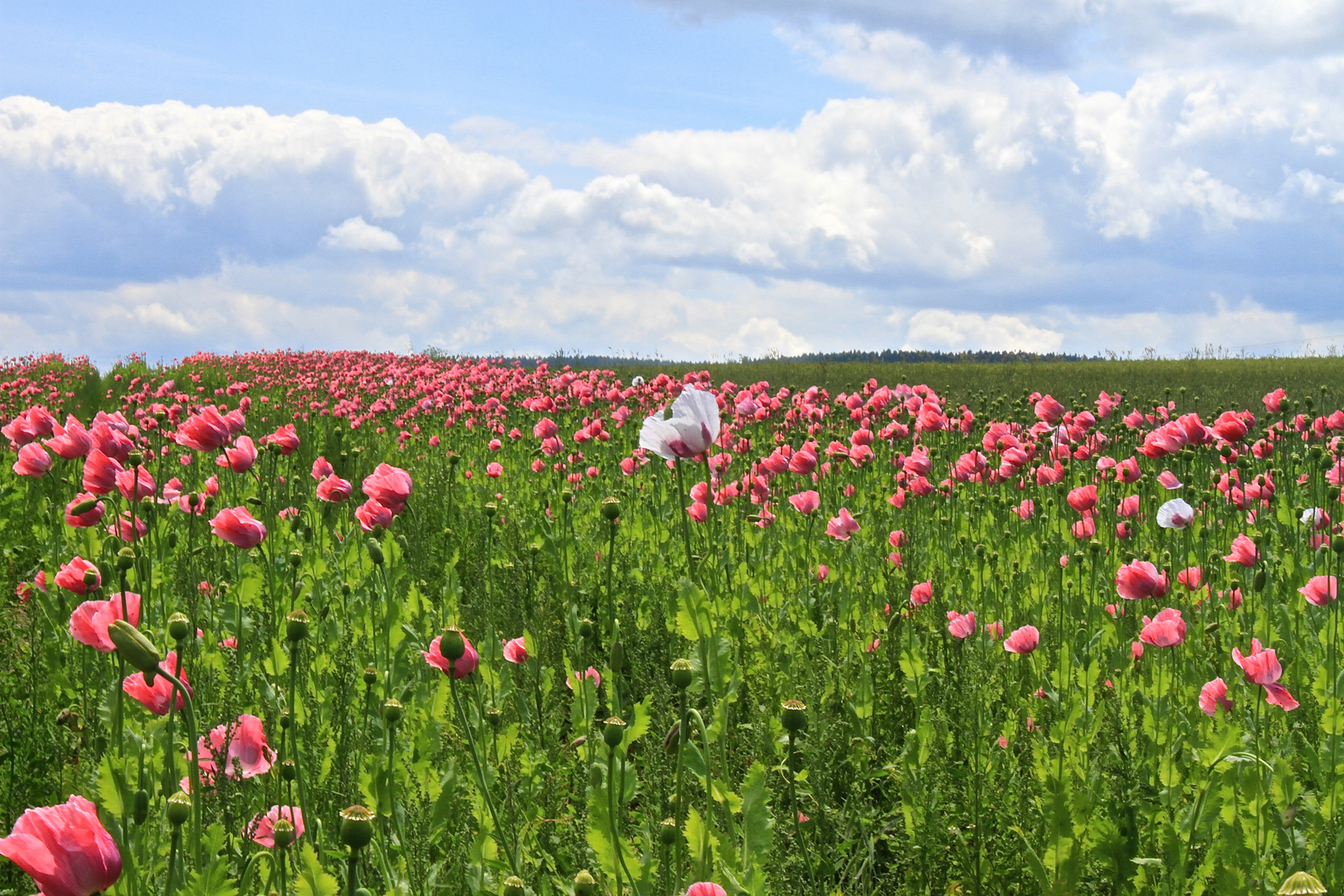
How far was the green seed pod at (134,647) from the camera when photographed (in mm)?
1332

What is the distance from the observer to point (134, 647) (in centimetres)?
133

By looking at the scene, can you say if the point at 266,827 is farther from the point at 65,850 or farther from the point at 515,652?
the point at 65,850

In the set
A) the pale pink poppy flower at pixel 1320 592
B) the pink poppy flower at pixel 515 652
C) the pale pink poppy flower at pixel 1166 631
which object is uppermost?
the pale pink poppy flower at pixel 1320 592

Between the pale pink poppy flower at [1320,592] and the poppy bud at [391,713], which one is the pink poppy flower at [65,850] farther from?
the pale pink poppy flower at [1320,592]

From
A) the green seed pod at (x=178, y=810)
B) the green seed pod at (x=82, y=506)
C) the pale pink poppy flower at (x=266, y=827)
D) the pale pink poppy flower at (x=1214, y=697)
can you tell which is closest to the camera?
the green seed pod at (x=178, y=810)

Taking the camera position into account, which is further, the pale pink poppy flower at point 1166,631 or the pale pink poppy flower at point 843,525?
the pale pink poppy flower at point 843,525

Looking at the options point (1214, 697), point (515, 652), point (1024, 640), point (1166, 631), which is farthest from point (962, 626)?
point (515, 652)

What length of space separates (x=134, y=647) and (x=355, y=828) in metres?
0.43

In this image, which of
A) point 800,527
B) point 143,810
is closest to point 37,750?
point 143,810

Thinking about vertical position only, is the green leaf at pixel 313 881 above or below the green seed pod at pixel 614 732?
below

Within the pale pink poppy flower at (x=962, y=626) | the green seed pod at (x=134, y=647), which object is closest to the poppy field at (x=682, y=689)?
the green seed pod at (x=134, y=647)

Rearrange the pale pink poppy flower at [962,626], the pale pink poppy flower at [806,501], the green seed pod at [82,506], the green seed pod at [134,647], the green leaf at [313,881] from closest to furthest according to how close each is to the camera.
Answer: the green seed pod at [134,647]
the green leaf at [313,881]
the green seed pod at [82,506]
the pale pink poppy flower at [962,626]
the pale pink poppy flower at [806,501]

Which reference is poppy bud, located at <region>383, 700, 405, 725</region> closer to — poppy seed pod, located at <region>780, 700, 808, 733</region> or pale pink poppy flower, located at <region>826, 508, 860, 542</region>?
poppy seed pod, located at <region>780, 700, 808, 733</region>

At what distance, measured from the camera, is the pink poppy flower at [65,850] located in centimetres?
120
